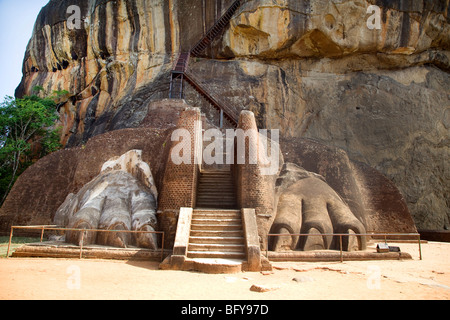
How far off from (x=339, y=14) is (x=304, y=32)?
2274 mm

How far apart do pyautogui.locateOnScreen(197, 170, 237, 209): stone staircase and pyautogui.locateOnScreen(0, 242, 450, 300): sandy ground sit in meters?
2.70

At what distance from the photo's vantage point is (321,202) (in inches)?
388

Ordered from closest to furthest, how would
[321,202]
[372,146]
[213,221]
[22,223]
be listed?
[213,221] → [321,202] → [22,223] → [372,146]

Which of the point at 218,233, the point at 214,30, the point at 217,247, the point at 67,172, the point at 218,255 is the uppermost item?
the point at 214,30

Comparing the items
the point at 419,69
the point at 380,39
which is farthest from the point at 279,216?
the point at 419,69

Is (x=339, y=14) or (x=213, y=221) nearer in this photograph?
(x=213, y=221)

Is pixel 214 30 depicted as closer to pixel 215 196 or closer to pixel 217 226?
pixel 215 196

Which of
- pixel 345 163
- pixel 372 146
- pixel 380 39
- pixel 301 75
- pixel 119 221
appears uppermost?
pixel 380 39

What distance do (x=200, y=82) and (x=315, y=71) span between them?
7606 mm

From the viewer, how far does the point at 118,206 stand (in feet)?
30.0

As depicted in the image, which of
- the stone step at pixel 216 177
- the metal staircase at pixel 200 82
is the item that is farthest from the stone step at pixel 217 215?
the metal staircase at pixel 200 82

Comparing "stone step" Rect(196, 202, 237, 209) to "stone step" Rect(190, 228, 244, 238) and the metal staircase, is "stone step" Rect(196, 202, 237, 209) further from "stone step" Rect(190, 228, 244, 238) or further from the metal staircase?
the metal staircase

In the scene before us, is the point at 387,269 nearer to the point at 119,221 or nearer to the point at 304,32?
the point at 119,221

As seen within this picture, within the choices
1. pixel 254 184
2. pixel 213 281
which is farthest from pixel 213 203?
pixel 213 281
